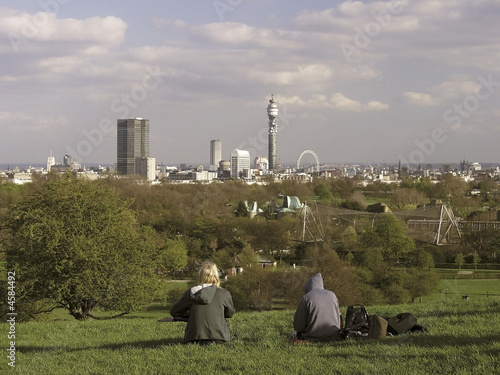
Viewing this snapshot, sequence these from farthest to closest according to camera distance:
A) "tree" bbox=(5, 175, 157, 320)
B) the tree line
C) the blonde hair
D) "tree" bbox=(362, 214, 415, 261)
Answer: "tree" bbox=(362, 214, 415, 261) → the tree line → "tree" bbox=(5, 175, 157, 320) → the blonde hair

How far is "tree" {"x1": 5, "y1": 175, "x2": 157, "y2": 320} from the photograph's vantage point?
43.7ft

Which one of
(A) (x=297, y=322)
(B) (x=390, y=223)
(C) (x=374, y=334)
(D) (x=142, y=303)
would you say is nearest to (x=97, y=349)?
(A) (x=297, y=322)

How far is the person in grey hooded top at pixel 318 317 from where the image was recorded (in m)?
6.47

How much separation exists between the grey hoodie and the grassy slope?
0.59 ft

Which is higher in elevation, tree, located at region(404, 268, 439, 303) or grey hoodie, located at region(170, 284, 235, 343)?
grey hoodie, located at region(170, 284, 235, 343)

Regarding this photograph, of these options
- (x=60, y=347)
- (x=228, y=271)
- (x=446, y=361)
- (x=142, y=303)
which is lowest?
(x=228, y=271)

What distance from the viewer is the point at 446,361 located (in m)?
5.33

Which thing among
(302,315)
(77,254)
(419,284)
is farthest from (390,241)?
(302,315)

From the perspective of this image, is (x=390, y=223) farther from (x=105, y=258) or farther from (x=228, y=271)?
(x=105, y=258)

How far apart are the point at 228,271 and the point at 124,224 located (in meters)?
15.4

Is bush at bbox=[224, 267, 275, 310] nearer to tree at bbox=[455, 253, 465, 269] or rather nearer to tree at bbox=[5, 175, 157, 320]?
tree at bbox=[5, 175, 157, 320]

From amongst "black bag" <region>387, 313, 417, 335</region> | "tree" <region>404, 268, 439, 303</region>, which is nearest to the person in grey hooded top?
"black bag" <region>387, 313, 417, 335</region>

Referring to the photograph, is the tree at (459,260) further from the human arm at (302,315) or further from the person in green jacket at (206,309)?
the person in green jacket at (206,309)

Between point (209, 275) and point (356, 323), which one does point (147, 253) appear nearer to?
point (209, 275)
